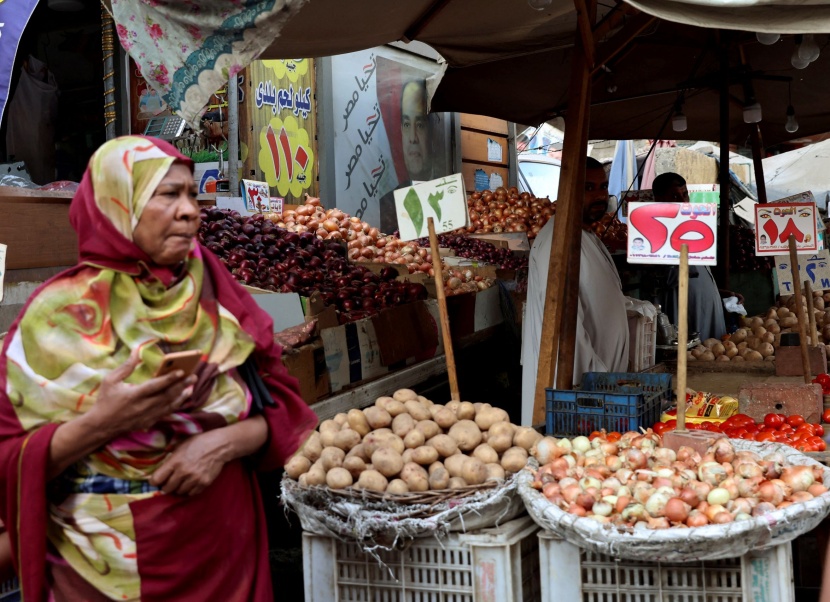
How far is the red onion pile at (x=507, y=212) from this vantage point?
32.2 ft

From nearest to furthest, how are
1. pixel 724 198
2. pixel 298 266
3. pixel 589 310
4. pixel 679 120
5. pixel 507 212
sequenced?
pixel 589 310 → pixel 298 266 → pixel 679 120 → pixel 724 198 → pixel 507 212

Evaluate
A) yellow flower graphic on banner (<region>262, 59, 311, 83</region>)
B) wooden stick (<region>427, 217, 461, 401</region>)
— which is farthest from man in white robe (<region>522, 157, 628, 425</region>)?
yellow flower graphic on banner (<region>262, 59, 311, 83</region>)

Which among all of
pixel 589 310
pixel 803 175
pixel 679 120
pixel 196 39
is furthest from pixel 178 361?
pixel 803 175

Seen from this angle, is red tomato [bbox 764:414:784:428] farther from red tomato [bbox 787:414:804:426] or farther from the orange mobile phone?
the orange mobile phone

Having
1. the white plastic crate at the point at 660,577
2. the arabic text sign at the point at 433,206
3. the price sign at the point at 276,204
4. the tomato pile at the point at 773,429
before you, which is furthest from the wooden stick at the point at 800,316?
the price sign at the point at 276,204

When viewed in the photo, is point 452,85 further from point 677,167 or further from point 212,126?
point 677,167

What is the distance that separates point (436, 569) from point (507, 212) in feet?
25.7

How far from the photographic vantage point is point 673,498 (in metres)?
2.40

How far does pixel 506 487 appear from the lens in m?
2.64

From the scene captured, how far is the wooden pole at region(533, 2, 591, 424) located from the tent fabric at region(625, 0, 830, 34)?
100cm

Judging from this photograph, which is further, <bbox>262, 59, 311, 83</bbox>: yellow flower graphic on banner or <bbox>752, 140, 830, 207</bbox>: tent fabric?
<bbox>752, 140, 830, 207</bbox>: tent fabric

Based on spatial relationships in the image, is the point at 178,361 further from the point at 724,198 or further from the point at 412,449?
the point at 724,198

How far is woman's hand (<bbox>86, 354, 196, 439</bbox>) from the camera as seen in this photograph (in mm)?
1688

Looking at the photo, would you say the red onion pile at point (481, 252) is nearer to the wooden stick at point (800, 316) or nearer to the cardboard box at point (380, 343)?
the cardboard box at point (380, 343)
